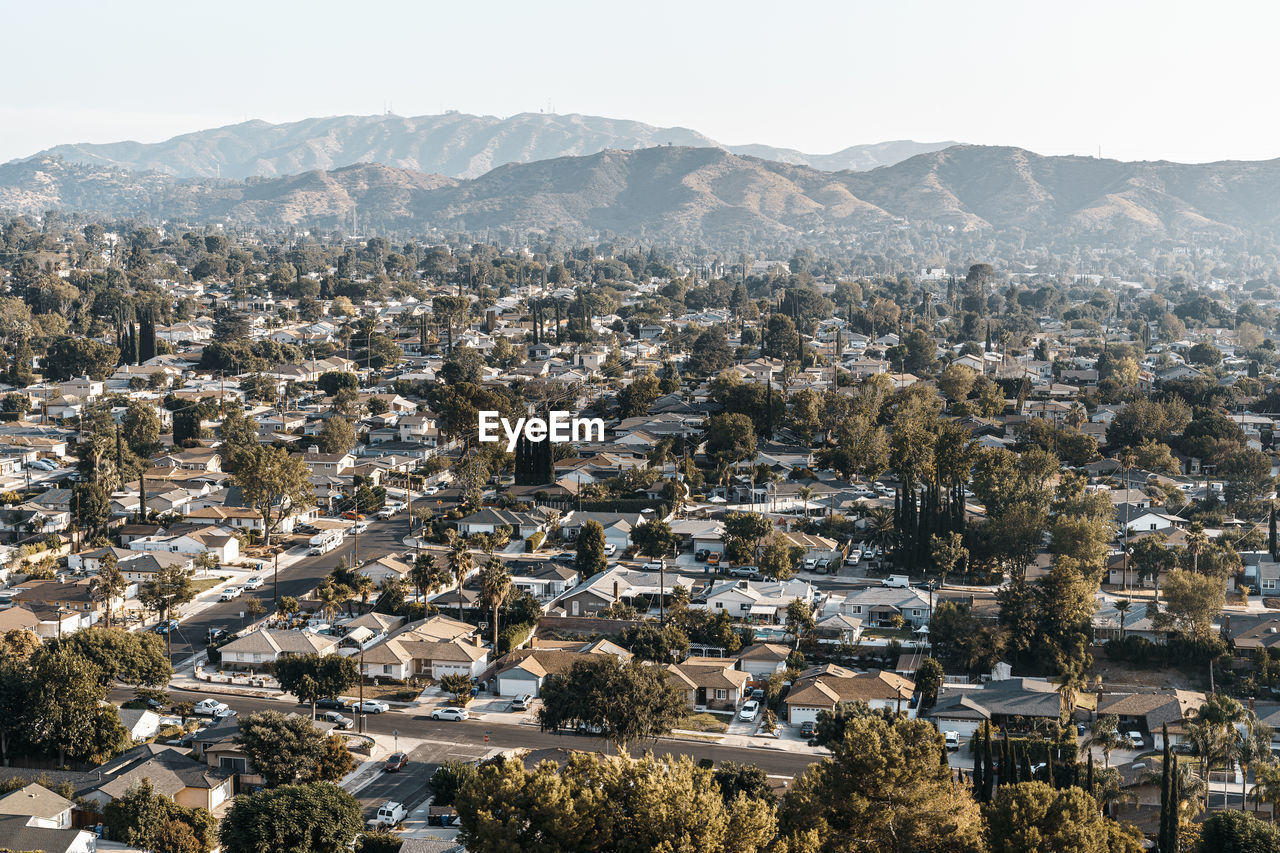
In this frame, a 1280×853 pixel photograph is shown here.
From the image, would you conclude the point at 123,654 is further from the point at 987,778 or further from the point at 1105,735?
the point at 1105,735

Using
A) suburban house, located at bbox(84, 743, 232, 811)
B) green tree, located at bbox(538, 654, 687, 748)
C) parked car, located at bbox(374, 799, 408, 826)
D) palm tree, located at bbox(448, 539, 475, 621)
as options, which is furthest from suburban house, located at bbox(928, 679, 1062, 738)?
suburban house, located at bbox(84, 743, 232, 811)

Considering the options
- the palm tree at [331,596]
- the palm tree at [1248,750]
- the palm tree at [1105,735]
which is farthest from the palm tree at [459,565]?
the palm tree at [1248,750]

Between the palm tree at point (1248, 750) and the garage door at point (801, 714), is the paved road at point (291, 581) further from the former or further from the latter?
the palm tree at point (1248, 750)

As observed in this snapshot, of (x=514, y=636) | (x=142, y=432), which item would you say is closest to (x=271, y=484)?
(x=514, y=636)

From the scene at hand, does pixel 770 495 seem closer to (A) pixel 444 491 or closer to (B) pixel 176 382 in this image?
(A) pixel 444 491

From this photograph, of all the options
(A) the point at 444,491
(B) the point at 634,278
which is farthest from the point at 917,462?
(B) the point at 634,278

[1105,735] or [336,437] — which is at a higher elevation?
[336,437]
